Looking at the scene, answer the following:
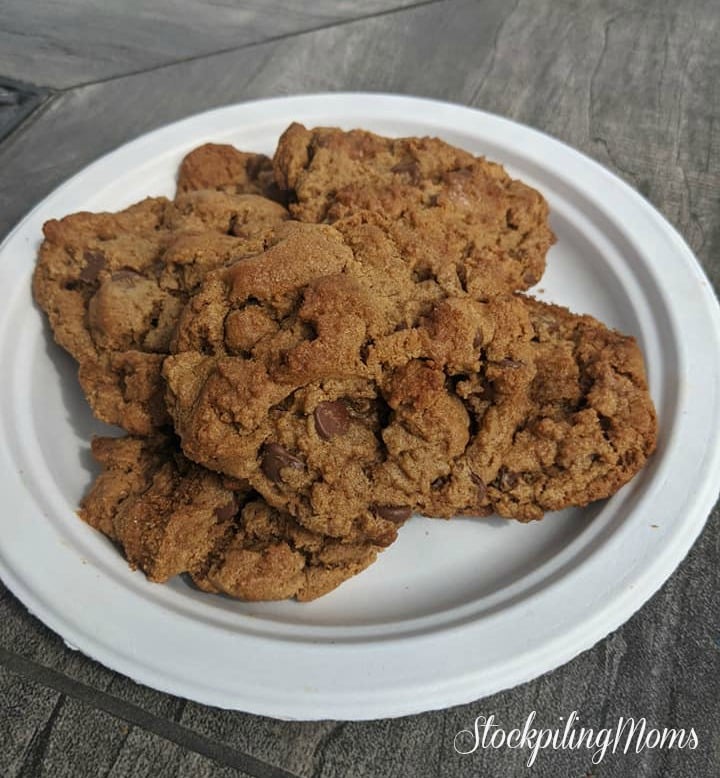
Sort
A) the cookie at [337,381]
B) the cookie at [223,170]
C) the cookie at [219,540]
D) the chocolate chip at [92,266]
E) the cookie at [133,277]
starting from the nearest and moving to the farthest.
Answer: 1. the cookie at [337,381]
2. the cookie at [219,540]
3. the cookie at [133,277]
4. the chocolate chip at [92,266]
5. the cookie at [223,170]

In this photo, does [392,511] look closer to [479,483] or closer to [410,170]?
[479,483]

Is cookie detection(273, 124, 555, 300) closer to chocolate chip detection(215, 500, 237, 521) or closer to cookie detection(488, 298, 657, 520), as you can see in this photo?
cookie detection(488, 298, 657, 520)

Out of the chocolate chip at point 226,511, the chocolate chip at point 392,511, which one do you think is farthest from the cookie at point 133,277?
the chocolate chip at point 392,511

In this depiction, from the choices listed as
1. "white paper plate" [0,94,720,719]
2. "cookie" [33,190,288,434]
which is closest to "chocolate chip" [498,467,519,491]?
"white paper plate" [0,94,720,719]

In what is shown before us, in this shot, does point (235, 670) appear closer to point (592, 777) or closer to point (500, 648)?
point (500, 648)

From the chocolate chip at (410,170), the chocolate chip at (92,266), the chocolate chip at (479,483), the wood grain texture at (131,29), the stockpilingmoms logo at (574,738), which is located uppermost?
the wood grain texture at (131,29)

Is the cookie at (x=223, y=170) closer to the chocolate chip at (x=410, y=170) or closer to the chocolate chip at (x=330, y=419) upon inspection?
the chocolate chip at (x=410, y=170)

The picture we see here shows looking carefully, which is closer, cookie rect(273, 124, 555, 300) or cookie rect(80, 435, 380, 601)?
cookie rect(80, 435, 380, 601)

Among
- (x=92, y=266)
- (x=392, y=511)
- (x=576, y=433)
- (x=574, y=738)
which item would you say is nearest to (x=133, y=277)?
(x=92, y=266)
